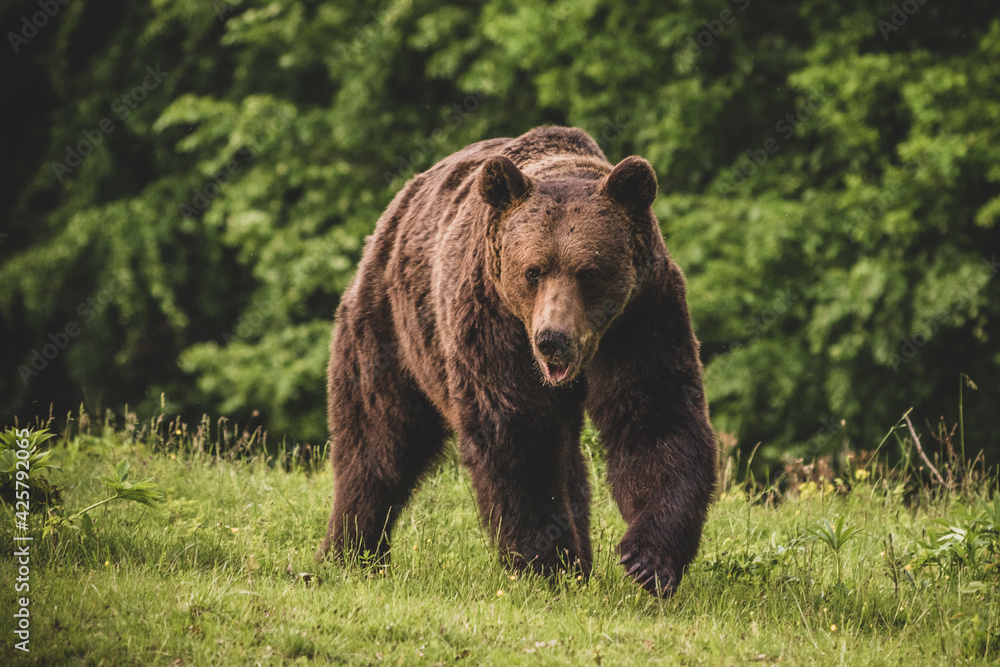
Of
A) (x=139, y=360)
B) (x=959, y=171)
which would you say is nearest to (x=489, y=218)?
(x=959, y=171)

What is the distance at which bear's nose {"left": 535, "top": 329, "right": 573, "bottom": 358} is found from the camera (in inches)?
143

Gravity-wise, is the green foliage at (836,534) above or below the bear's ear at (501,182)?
below

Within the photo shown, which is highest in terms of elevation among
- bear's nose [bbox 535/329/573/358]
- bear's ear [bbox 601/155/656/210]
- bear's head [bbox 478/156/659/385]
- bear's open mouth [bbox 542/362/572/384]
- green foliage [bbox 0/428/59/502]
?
bear's ear [bbox 601/155/656/210]

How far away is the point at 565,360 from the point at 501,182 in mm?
895

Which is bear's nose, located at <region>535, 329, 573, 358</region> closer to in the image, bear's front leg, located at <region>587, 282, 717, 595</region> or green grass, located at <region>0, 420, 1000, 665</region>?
bear's front leg, located at <region>587, 282, 717, 595</region>

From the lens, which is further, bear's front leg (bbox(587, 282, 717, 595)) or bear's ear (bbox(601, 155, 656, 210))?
bear's ear (bbox(601, 155, 656, 210))

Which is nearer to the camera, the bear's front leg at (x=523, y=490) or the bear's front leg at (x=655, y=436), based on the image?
the bear's front leg at (x=655, y=436)

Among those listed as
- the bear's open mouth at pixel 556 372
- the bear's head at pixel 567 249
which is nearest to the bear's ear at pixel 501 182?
the bear's head at pixel 567 249

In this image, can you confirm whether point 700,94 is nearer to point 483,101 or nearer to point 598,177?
point 483,101

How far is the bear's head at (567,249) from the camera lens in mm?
3762

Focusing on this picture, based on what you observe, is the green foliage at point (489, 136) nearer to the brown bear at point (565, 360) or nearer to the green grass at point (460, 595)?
the green grass at point (460, 595)

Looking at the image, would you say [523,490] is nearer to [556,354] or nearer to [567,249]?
[556,354]

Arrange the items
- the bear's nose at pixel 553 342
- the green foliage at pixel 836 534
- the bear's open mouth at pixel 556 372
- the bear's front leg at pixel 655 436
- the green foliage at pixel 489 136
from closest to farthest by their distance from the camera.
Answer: the bear's nose at pixel 553 342, the bear's open mouth at pixel 556 372, the bear's front leg at pixel 655 436, the green foliage at pixel 836 534, the green foliage at pixel 489 136

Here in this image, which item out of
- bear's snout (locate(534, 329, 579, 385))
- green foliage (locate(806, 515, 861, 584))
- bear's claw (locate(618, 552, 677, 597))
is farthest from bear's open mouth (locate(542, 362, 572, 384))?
green foliage (locate(806, 515, 861, 584))
